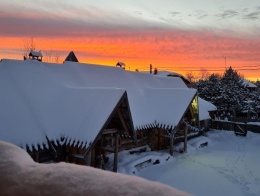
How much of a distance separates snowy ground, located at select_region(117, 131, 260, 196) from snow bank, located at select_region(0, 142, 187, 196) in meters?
12.7

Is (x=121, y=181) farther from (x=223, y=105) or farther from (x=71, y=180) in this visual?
(x=223, y=105)

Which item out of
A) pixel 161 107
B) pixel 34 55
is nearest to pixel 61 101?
pixel 34 55

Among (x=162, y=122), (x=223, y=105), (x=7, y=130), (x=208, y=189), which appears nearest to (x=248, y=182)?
(x=208, y=189)

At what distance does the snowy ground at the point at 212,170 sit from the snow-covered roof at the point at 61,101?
305cm

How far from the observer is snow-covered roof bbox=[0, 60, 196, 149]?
45.3 ft

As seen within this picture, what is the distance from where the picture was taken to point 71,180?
181 centimetres

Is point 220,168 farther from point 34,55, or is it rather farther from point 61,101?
point 34,55

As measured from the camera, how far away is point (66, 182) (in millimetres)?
1802

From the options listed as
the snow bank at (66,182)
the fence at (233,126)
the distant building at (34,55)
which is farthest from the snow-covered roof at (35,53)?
the fence at (233,126)

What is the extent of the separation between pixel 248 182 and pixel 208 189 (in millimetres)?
2842

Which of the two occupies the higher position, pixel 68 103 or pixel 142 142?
pixel 68 103

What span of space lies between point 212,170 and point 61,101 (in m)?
9.89

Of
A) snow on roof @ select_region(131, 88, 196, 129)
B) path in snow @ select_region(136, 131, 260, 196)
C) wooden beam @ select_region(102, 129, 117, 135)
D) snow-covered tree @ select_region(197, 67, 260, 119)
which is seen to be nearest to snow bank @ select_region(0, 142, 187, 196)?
wooden beam @ select_region(102, 129, 117, 135)

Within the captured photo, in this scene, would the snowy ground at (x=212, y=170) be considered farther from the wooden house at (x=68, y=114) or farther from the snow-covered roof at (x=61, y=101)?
the snow-covered roof at (x=61, y=101)
